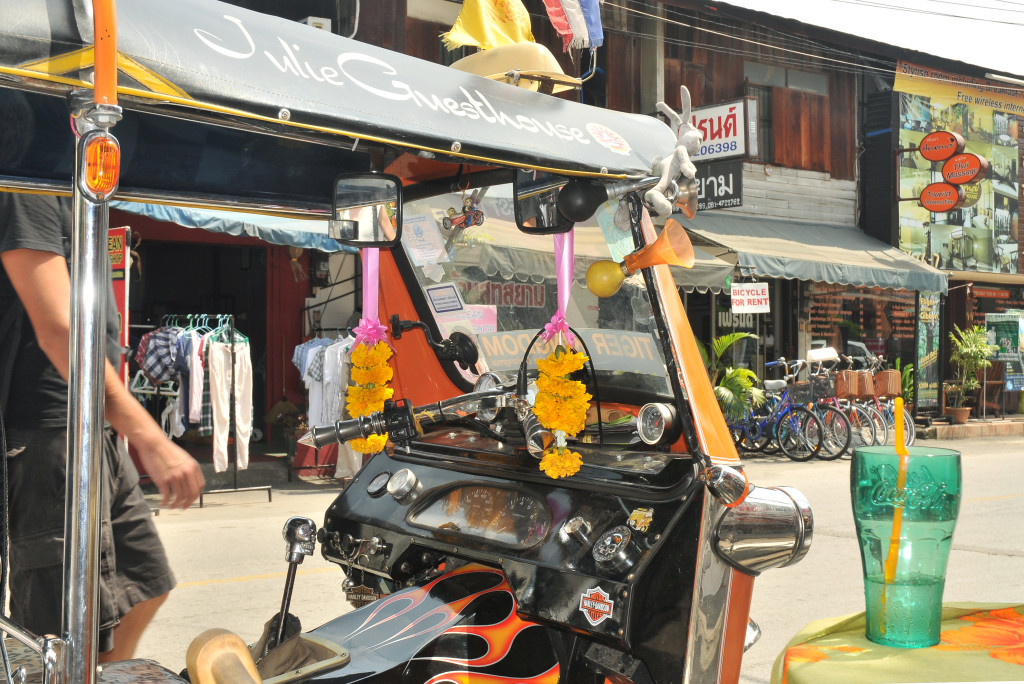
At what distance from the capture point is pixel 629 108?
49.9ft

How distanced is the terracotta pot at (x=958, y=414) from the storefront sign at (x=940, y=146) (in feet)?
15.2

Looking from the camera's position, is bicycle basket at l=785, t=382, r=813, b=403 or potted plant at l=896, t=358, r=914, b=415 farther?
potted plant at l=896, t=358, r=914, b=415

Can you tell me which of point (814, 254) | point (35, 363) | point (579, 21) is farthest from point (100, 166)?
point (814, 254)

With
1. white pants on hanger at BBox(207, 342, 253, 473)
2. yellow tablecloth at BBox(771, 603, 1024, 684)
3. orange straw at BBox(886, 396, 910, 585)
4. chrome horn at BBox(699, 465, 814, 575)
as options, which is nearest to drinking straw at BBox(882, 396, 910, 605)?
orange straw at BBox(886, 396, 910, 585)

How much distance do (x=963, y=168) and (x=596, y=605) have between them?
54.7 ft

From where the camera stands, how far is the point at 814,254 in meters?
14.9

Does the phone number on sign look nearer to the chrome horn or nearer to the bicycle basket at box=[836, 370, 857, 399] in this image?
the bicycle basket at box=[836, 370, 857, 399]

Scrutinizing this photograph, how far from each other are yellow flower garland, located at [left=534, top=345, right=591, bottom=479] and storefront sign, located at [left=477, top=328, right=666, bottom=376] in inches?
5.2

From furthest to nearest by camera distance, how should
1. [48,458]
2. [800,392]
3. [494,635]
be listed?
[800,392] < [48,458] < [494,635]

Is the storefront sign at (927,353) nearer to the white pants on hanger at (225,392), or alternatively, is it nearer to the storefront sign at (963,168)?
the storefront sign at (963,168)

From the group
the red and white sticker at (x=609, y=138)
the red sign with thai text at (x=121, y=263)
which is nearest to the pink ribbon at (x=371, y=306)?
the red and white sticker at (x=609, y=138)

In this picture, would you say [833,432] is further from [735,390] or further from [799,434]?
[735,390]

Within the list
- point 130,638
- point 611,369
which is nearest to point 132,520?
point 130,638

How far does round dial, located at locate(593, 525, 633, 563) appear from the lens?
77.5 inches
